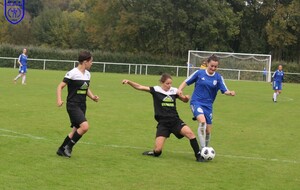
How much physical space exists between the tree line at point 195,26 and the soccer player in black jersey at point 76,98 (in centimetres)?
5033

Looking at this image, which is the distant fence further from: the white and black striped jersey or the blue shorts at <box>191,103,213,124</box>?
the white and black striped jersey

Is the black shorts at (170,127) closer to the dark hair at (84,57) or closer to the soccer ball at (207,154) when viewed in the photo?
the soccer ball at (207,154)

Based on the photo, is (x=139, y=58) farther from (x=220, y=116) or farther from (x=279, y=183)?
(x=279, y=183)

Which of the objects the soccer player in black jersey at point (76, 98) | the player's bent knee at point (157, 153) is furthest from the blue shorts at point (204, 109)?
the soccer player in black jersey at point (76, 98)

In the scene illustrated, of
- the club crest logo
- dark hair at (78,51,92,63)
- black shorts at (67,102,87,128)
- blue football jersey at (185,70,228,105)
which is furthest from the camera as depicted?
the club crest logo

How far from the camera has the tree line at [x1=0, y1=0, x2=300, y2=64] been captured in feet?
195

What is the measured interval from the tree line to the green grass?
4400 cm

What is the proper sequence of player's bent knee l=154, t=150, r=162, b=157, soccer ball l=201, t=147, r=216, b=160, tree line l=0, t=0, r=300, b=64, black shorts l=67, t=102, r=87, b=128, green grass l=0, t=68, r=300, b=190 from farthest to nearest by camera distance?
tree line l=0, t=0, r=300, b=64
player's bent knee l=154, t=150, r=162, b=157
soccer ball l=201, t=147, r=216, b=160
black shorts l=67, t=102, r=87, b=128
green grass l=0, t=68, r=300, b=190

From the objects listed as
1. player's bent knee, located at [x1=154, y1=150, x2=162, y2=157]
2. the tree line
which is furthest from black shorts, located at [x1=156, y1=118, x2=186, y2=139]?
the tree line

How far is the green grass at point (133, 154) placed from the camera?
7234 mm

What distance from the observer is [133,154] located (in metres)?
9.32

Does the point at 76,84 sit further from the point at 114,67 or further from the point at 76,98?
the point at 114,67

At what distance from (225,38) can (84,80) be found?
182 ft

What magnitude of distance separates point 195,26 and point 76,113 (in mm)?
53298
